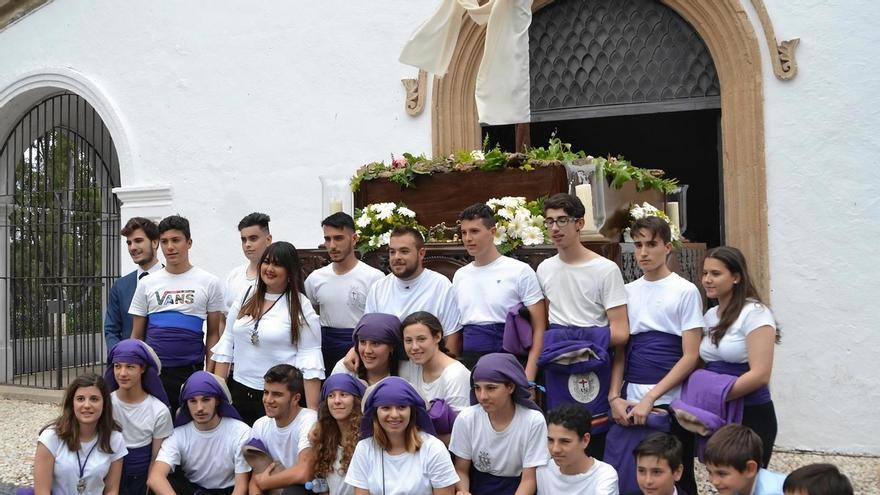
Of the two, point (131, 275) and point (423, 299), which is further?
point (131, 275)

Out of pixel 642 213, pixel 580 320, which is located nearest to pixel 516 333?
pixel 580 320

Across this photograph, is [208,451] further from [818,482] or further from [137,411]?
[818,482]

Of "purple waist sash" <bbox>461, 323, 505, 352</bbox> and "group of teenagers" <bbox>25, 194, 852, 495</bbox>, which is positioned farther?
"purple waist sash" <bbox>461, 323, 505, 352</bbox>

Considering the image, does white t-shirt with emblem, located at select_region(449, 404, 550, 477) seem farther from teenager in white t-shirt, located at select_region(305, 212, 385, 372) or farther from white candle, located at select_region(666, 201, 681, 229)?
white candle, located at select_region(666, 201, 681, 229)

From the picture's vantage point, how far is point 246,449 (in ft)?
15.1

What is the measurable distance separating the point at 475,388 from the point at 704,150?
9.07m

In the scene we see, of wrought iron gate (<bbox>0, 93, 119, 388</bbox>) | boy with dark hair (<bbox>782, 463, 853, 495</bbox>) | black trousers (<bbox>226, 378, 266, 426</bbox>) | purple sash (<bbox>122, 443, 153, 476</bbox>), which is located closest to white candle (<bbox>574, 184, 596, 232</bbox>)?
boy with dark hair (<bbox>782, 463, 853, 495</bbox>)

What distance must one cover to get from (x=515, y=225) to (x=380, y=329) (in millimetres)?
894

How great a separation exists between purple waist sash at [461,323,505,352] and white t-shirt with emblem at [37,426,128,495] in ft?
6.17

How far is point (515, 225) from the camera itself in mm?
4668

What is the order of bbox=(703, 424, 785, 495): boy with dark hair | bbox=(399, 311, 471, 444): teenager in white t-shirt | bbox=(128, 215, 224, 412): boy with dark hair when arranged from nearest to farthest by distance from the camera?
1. bbox=(703, 424, 785, 495): boy with dark hair
2. bbox=(399, 311, 471, 444): teenager in white t-shirt
3. bbox=(128, 215, 224, 412): boy with dark hair

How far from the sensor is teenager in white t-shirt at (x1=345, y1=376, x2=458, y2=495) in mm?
4039

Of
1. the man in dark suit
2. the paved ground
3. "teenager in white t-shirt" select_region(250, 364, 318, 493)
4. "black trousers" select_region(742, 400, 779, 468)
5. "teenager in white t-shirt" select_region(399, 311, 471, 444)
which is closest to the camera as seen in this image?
"black trousers" select_region(742, 400, 779, 468)

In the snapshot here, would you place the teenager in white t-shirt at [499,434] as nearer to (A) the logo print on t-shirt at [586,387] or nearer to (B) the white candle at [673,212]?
(A) the logo print on t-shirt at [586,387]
